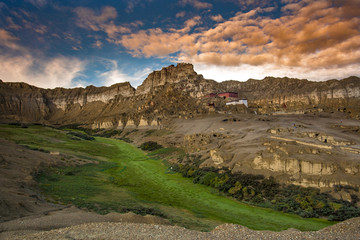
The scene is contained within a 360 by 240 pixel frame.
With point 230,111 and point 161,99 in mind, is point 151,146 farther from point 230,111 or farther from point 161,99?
point 161,99

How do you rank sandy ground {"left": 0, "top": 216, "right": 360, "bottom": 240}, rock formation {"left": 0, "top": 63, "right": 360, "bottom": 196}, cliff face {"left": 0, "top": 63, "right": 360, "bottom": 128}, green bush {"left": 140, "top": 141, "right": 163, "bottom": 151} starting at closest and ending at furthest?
sandy ground {"left": 0, "top": 216, "right": 360, "bottom": 240} → rock formation {"left": 0, "top": 63, "right": 360, "bottom": 196} → green bush {"left": 140, "top": 141, "right": 163, "bottom": 151} → cliff face {"left": 0, "top": 63, "right": 360, "bottom": 128}

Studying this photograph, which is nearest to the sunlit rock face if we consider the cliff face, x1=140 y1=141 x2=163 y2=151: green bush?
the cliff face

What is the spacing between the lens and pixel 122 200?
20531 mm

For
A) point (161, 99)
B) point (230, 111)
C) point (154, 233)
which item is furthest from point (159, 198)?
point (161, 99)

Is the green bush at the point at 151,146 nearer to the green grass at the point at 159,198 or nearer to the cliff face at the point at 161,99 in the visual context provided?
the green grass at the point at 159,198

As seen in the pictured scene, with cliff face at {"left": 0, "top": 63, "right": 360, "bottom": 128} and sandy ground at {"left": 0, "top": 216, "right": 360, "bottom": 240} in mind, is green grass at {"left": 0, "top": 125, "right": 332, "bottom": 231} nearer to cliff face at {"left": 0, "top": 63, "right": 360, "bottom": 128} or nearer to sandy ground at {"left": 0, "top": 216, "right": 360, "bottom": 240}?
sandy ground at {"left": 0, "top": 216, "right": 360, "bottom": 240}

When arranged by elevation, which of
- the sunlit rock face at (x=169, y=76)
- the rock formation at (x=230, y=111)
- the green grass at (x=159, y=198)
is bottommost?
the green grass at (x=159, y=198)

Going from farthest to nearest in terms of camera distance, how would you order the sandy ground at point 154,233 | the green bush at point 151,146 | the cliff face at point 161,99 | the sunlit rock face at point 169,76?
the sunlit rock face at point 169,76
the cliff face at point 161,99
the green bush at point 151,146
the sandy ground at point 154,233

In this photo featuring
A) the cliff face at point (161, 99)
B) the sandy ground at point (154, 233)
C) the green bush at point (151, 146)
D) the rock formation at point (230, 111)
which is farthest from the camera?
Result: the cliff face at point (161, 99)

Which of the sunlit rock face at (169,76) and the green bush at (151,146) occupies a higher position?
the sunlit rock face at (169,76)

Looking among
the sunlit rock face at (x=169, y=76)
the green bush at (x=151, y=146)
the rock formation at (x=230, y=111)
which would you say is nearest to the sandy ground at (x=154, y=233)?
the rock formation at (x=230, y=111)

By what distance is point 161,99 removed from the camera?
113438 mm

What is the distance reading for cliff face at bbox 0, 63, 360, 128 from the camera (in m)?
102

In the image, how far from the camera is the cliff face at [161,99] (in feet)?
334
